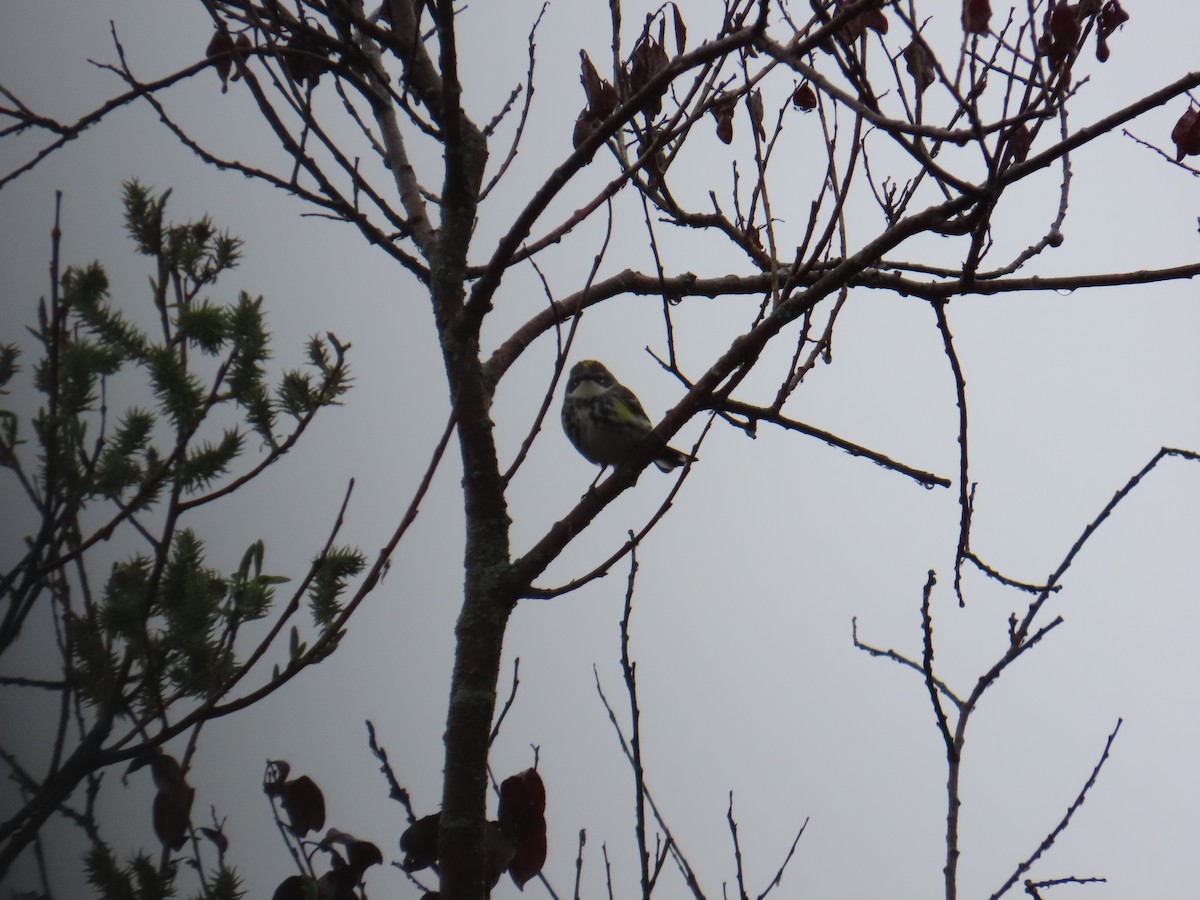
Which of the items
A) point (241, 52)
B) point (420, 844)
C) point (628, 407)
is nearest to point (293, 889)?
point (420, 844)

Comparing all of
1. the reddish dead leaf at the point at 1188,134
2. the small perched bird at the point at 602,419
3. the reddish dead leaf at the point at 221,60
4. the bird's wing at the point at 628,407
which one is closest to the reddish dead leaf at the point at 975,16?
the reddish dead leaf at the point at 1188,134

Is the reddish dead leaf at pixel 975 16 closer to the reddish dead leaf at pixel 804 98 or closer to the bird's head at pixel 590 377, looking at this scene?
the reddish dead leaf at pixel 804 98

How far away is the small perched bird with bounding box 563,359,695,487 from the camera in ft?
18.4

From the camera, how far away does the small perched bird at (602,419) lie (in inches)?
Result: 221

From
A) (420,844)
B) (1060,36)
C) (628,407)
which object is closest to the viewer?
(1060,36)

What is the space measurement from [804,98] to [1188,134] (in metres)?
0.95

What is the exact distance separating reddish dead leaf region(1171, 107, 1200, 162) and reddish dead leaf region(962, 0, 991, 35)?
2.86ft

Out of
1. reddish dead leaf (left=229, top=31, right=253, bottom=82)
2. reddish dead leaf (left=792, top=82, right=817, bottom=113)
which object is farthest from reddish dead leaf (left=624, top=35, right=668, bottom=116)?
reddish dead leaf (left=229, top=31, right=253, bottom=82)

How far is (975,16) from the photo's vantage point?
5.98 feet

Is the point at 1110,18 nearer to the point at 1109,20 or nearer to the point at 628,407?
the point at 1109,20

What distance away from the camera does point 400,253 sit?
259 centimetres

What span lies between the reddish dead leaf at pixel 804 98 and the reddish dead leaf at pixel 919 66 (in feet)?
2.28

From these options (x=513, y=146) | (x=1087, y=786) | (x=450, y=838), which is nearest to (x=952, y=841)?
(x=1087, y=786)

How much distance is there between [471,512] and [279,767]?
632 mm
